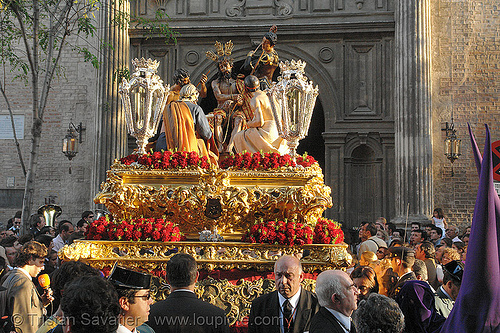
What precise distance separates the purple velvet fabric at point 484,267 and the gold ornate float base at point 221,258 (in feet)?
12.3

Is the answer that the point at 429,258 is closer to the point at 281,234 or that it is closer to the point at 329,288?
the point at 281,234

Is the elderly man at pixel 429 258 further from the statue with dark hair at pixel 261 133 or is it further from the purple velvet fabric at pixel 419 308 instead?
the statue with dark hair at pixel 261 133

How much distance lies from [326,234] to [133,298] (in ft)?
12.7

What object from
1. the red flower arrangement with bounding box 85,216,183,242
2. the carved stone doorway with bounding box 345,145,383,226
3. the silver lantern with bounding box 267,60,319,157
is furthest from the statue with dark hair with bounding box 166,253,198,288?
the carved stone doorway with bounding box 345,145,383,226

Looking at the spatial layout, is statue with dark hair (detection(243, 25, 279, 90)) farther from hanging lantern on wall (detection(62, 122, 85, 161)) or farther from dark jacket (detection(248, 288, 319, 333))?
hanging lantern on wall (detection(62, 122, 85, 161))

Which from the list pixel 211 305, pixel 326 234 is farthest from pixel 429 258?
pixel 211 305

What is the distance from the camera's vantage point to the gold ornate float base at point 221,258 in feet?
21.7

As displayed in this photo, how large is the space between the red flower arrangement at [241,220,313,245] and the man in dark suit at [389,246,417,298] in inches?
50.5

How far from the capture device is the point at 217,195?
23.4 feet

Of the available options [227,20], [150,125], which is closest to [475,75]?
[227,20]

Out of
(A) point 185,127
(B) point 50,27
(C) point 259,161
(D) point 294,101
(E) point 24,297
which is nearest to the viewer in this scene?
(E) point 24,297

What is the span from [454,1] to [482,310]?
1512cm

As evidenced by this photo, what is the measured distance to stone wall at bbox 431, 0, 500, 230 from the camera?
51.5ft

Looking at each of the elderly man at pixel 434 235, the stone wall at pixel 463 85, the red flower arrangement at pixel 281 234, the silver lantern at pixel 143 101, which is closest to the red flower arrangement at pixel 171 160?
the silver lantern at pixel 143 101
